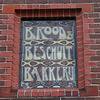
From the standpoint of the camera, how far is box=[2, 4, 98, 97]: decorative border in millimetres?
6312

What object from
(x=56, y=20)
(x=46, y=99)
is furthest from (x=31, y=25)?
(x=46, y=99)

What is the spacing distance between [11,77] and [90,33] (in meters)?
1.78

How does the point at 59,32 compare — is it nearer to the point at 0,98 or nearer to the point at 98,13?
the point at 98,13

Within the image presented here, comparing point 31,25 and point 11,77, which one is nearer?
point 11,77

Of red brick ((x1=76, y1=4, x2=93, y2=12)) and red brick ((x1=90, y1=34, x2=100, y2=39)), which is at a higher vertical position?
red brick ((x1=76, y1=4, x2=93, y2=12))

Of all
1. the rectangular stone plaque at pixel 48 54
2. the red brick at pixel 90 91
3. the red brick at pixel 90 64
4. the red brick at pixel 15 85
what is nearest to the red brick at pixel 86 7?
the rectangular stone plaque at pixel 48 54

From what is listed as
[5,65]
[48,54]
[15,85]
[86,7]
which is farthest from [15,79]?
[86,7]

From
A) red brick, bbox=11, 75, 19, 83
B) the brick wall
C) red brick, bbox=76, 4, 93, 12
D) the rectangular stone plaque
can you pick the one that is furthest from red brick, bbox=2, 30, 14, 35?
red brick, bbox=76, 4, 93, 12

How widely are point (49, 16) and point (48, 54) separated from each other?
82 centimetres

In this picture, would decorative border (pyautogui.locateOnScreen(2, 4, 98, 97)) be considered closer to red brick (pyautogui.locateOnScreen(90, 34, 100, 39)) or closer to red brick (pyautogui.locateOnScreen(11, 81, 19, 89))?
red brick (pyautogui.locateOnScreen(11, 81, 19, 89))

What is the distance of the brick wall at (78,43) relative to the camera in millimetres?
6305

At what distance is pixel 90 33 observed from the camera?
6.70 m

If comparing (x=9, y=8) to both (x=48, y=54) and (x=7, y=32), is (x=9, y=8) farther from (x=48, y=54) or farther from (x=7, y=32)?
(x=48, y=54)

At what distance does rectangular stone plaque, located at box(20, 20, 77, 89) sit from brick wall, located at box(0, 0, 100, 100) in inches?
5.3
